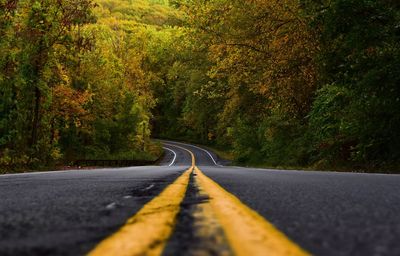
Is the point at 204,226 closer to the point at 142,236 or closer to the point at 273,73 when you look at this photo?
the point at 142,236

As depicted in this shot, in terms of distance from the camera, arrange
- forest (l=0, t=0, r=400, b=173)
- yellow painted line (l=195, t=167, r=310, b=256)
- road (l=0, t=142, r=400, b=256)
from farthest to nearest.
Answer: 1. forest (l=0, t=0, r=400, b=173)
2. road (l=0, t=142, r=400, b=256)
3. yellow painted line (l=195, t=167, r=310, b=256)

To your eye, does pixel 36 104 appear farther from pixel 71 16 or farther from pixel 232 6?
pixel 232 6

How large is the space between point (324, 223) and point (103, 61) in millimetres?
44541

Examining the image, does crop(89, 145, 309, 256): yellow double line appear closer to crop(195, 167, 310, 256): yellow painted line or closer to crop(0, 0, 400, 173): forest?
crop(195, 167, 310, 256): yellow painted line

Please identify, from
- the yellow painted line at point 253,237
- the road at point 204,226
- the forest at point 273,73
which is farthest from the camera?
the forest at point 273,73

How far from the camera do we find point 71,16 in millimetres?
21266

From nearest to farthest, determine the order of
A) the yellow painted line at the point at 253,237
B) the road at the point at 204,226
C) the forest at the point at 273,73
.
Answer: the yellow painted line at the point at 253,237 < the road at the point at 204,226 < the forest at the point at 273,73

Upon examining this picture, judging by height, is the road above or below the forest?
below

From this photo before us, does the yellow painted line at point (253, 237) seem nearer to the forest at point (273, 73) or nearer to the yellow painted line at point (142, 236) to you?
the yellow painted line at point (142, 236)

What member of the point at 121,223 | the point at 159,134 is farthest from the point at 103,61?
the point at 159,134

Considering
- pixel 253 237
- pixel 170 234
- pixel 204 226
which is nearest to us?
pixel 253 237

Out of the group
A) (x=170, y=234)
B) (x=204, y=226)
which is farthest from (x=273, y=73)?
(x=170, y=234)

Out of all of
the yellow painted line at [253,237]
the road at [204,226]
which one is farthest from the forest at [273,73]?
the yellow painted line at [253,237]

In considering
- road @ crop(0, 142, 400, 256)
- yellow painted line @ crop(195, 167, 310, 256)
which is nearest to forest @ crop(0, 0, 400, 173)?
road @ crop(0, 142, 400, 256)
